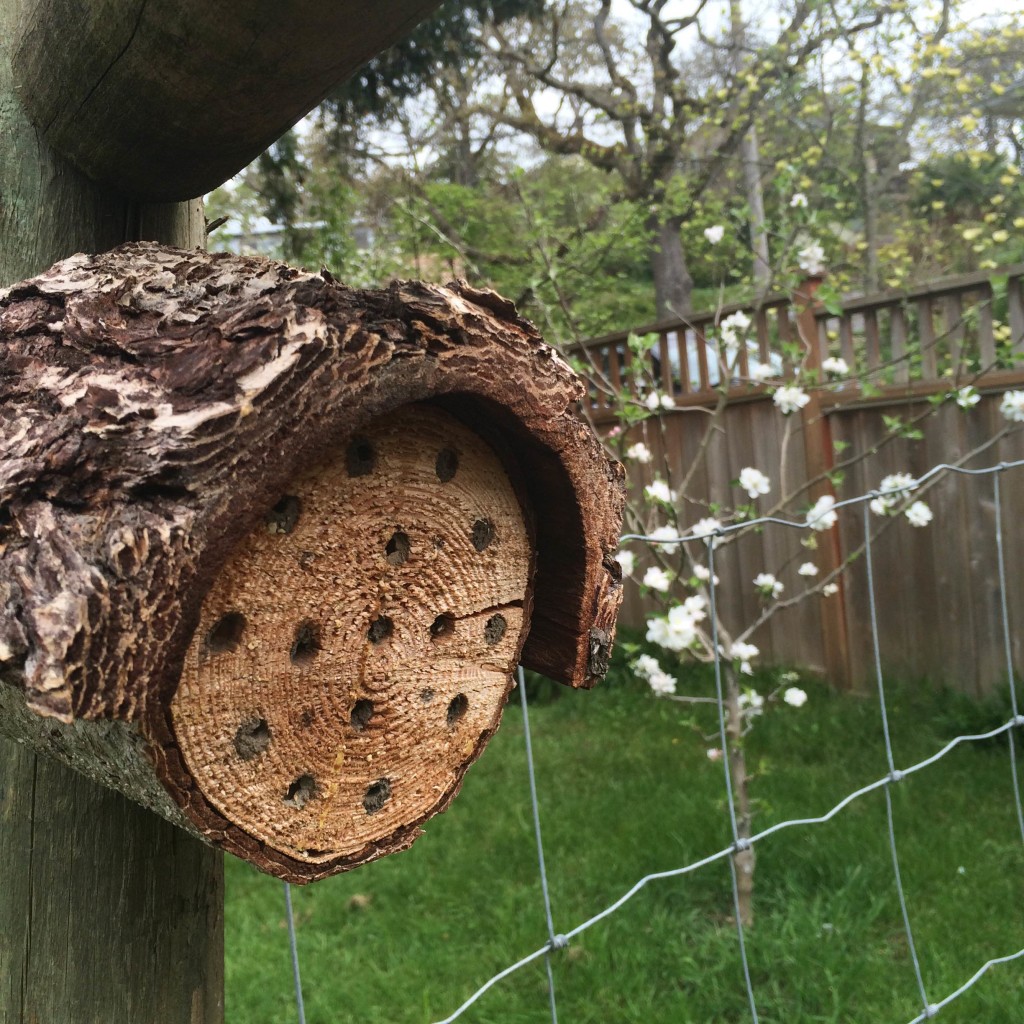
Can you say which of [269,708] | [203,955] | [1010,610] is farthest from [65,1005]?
[1010,610]

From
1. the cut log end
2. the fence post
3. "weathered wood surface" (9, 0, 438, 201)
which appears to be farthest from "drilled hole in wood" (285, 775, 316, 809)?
the fence post

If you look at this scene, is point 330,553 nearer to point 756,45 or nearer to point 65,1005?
point 65,1005

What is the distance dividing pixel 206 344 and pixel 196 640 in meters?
0.18

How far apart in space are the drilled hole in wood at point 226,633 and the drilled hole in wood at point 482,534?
0.20m

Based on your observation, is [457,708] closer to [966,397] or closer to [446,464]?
[446,464]

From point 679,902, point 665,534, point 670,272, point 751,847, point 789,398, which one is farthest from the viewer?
point 670,272

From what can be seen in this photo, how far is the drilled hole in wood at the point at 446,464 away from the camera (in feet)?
2.33

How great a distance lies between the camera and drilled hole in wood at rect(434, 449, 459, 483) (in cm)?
71

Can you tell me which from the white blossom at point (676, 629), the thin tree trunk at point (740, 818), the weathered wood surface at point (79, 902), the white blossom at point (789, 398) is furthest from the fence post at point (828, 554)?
the weathered wood surface at point (79, 902)

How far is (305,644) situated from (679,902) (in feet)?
8.38

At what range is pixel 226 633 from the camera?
2.01 feet

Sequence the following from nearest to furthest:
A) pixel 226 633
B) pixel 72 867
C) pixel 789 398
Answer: pixel 226 633 → pixel 72 867 → pixel 789 398

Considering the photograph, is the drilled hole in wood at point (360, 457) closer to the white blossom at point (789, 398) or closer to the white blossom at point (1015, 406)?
the white blossom at point (789, 398)

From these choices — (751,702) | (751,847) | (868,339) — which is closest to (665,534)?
(751,702)
